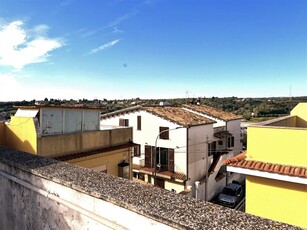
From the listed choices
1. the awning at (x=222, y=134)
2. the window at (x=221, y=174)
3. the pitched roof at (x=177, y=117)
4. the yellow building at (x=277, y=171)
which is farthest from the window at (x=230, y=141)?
the yellow building at (x=277, y=171)

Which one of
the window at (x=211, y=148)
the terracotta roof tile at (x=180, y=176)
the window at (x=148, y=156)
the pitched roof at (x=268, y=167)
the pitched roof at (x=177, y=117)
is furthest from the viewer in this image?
the window at (x=211, y=148)

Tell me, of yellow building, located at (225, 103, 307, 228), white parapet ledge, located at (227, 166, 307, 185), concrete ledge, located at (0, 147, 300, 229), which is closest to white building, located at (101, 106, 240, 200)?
yellow building, located at (225, 103, 307, 228)

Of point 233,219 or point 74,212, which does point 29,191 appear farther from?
point 233,219

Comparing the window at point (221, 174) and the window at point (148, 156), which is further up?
the window at point (148, 156)

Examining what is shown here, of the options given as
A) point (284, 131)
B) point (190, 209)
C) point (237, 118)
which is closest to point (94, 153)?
point (284, 131)

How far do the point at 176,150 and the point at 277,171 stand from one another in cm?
1433

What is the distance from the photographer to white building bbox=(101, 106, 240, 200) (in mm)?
19625

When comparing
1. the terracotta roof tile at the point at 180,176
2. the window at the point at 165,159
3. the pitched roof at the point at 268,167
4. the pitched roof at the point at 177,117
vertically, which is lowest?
the terracotta roof tile at the point at 180,176

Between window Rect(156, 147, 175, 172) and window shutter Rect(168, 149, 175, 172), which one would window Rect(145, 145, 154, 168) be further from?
window shutter Rect(168, 149, 175, 172)

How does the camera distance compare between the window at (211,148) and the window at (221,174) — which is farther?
the window at (221,174)

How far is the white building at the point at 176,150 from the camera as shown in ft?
64.4

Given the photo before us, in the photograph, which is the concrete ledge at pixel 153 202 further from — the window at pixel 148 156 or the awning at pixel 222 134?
the awning at pixel 222 134

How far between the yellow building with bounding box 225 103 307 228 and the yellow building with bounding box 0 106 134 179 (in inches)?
194

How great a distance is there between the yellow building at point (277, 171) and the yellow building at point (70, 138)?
194 inches
